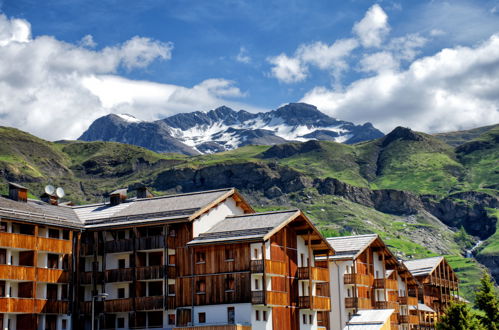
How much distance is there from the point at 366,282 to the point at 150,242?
33615 millimetres

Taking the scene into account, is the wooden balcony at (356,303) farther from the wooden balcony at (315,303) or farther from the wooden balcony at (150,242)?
the wooden balcony at (150,242)

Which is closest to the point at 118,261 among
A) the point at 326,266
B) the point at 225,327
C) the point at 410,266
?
the point at 225,327

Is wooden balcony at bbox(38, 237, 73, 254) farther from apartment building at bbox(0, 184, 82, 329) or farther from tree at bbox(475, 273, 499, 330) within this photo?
tree at bbox(475, 273, 499, 330)

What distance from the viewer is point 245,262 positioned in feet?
248

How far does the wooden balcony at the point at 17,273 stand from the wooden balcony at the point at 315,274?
30027 mm

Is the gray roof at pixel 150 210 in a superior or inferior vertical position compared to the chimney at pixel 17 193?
inferior

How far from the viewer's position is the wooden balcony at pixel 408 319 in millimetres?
111438

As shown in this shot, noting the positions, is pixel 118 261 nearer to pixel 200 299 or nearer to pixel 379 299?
pixel 200 299

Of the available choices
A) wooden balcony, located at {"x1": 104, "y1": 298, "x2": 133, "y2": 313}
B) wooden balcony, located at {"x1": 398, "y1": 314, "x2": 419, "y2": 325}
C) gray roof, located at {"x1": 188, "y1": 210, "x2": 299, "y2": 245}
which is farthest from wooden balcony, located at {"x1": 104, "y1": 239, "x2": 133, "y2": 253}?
wooden balcony, located at {"x1": 398, "y1": 314, "x2": 419, "y2": 325}

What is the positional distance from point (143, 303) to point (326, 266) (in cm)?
2603

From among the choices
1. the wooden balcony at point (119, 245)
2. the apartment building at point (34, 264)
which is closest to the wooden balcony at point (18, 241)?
the apartment building at point (34, 264)

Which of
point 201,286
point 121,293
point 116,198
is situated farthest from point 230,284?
point 116,198

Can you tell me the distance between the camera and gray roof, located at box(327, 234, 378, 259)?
9581 centimetres

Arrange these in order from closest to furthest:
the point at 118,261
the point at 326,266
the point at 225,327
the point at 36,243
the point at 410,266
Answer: the point at 225,327 < the point at 36,243 < the point at 118,261 < the point at 326,266 < the point at 410,266
